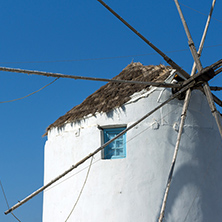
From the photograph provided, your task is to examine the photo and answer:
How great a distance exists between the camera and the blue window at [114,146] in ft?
31.7

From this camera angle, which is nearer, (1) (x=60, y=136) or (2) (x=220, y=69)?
(2) (x=220, y=69)

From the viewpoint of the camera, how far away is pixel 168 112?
968 centimetres

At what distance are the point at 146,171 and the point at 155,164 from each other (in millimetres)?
222

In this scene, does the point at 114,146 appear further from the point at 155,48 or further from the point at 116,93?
the point at 155,48

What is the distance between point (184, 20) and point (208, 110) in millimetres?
1986

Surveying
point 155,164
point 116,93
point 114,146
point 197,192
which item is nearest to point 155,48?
point 116,93

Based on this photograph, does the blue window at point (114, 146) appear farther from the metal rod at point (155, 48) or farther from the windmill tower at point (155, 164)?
the metal rod at point (155, 48)

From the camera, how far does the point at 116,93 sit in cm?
1018

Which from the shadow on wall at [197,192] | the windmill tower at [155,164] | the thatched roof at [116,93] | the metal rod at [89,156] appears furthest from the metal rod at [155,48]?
the shadow on wall at [197,192]

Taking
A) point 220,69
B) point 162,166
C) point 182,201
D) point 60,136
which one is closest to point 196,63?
point 220,69

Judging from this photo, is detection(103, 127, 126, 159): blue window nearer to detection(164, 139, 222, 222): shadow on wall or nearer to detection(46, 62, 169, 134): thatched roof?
detection(46, 62, 169, 134): thatched roof

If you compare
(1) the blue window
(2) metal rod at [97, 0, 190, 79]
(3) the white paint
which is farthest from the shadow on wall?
(2) metal rod at [97, 0, 190, 79]

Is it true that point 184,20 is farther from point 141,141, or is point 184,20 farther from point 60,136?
point 60,136

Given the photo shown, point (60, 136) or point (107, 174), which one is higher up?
point (60, 136)
